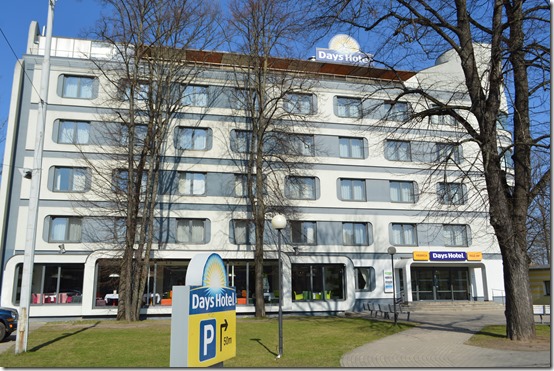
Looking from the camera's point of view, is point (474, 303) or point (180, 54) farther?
point (474, 303)

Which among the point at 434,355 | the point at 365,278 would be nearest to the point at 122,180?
the point at 365,278

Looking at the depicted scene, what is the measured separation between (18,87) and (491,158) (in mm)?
29598

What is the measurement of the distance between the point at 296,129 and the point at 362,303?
13226 mm

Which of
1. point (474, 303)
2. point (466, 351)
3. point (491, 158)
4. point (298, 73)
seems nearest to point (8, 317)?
point (466, 351)

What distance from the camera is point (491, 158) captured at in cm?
1491

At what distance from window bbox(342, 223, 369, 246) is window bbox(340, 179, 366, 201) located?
196 centimetres

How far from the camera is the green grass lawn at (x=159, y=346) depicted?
12.3 metres

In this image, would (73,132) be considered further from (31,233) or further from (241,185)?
(31,233)

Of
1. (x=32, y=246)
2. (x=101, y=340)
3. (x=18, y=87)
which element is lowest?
(x=101, y=340)

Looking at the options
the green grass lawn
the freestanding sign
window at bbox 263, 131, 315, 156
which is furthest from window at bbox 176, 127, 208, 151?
the freestanding sign

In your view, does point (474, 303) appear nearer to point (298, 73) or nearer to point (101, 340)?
point (298, 73)

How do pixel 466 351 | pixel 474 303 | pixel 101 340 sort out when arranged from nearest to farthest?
pixel 466 351 → pixel 101 340 → pixel 474 303

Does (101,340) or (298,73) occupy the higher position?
(298,73)

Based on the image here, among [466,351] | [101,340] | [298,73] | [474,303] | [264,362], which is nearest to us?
[264,362]
